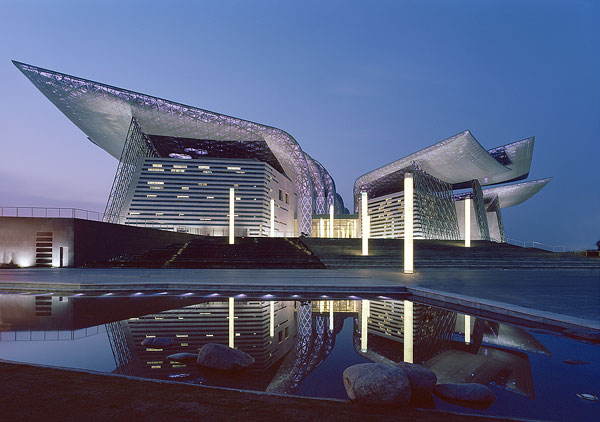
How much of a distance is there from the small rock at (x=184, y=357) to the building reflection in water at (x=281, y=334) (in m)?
0.11

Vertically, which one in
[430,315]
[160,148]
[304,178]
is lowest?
[430,315]

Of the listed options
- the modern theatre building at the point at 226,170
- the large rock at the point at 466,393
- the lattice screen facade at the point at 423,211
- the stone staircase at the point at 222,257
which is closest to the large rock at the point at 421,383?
the large rock at the point at 466,393

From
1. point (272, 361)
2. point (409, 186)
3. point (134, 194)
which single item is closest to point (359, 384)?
point (272, 361)

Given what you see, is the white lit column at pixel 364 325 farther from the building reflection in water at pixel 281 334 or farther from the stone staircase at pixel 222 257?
the stone staircase at pixel 222 257

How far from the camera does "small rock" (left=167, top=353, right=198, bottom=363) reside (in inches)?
203

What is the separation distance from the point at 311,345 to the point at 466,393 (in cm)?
267

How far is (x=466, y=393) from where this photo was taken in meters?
3.85

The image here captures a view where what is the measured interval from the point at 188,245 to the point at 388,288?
1718cm

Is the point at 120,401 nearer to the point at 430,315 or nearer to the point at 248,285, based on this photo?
the point at 430,315

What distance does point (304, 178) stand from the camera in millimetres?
65125

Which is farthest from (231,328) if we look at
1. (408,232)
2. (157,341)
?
(408,232)

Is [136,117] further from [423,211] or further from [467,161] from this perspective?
[467,161]

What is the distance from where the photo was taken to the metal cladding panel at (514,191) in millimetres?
73688

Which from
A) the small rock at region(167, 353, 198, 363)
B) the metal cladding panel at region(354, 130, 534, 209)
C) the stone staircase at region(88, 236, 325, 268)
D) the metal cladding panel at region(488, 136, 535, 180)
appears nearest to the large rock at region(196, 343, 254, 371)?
the small rock at region(167, 353, 198, 363)
